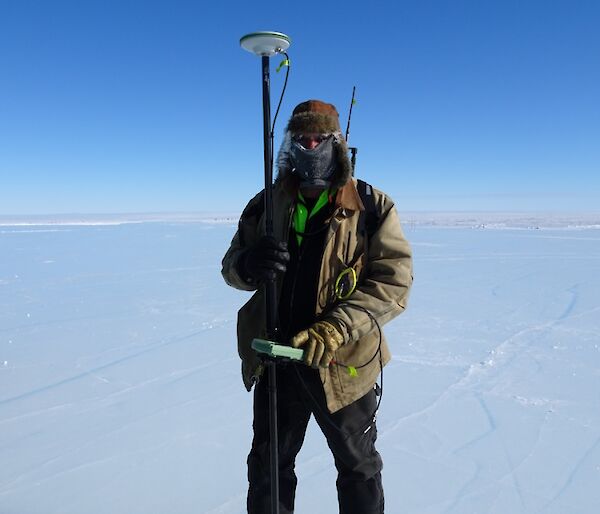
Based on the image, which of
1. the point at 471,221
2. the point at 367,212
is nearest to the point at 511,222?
the point at 471,221

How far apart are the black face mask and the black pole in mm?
115

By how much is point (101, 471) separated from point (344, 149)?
8.14 feet

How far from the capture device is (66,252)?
1567cm

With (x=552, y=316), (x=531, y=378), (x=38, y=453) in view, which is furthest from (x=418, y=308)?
(x=38, y=453)

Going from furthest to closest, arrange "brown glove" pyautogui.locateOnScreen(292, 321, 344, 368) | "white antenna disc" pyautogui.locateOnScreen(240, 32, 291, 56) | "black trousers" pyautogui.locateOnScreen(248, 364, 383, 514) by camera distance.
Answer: "black trousers" pyautogui.locateOnScreen(248, 364, 383, 514) < "brown glove" pyautogui.locateOnScreen(292, 321, 344, 368) < "white antenna disc" pyautogui.locateOnScreen(240, 32, 291, 56)

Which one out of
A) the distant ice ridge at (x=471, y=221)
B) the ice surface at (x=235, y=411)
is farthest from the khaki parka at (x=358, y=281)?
the distant ice ridge at (x=471, y=221)

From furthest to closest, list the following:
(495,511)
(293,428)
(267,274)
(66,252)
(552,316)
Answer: (66,252) < (552,316) < (495,511) < (293,428) < (267,274)

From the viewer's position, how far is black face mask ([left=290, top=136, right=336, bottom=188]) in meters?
1.69

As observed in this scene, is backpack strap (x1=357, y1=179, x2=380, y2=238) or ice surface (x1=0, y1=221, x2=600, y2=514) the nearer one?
backpack strap (x1=357, y1=179, x2=380, y2=238)

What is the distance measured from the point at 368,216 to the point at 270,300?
492 millimetres

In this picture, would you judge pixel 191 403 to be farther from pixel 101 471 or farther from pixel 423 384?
pixel 423 384

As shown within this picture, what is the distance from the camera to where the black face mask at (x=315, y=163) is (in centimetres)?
169

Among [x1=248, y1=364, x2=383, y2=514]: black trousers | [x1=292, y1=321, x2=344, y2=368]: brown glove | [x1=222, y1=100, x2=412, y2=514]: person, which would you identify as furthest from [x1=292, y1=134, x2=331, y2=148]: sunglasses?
[x1=248, y1=364, x2=383, y2=514]: black trousers

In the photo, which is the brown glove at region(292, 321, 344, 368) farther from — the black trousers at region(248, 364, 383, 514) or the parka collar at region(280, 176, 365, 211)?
the parka collar at region(280, 176, 365, 211)
